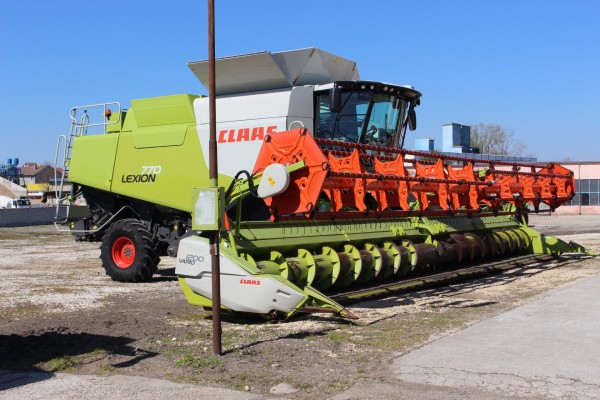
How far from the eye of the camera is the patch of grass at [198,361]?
19.7ft

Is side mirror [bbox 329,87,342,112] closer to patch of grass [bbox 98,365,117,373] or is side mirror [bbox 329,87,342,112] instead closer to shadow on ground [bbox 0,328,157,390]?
shadow on ground [bbox 0,328,157,390]

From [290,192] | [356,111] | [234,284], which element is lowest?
[234,284]

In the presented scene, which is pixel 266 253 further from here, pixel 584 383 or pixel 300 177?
pixel 584 383

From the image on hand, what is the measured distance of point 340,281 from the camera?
31.0 feet

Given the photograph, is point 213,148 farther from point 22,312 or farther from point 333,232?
point 22,312

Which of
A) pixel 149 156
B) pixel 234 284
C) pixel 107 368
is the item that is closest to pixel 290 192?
pixel 234 284

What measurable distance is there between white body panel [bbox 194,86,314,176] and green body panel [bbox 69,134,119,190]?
2.29 metres

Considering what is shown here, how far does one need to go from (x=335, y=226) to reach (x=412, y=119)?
389cm

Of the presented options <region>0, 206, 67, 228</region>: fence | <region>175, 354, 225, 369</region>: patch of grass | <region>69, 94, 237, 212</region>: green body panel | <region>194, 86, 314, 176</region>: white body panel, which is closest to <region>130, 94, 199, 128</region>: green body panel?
<region>69, 94, 237, 212</region>: green body panel

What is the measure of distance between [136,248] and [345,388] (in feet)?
24.7

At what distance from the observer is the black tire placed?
1191cm

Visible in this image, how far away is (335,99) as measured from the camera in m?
10.6

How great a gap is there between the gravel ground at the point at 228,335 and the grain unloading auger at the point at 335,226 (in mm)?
463

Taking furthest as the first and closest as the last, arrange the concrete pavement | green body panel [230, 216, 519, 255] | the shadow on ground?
green body panel [230, 216, 519, 255]
the shadow on ground
the concrete pavement
